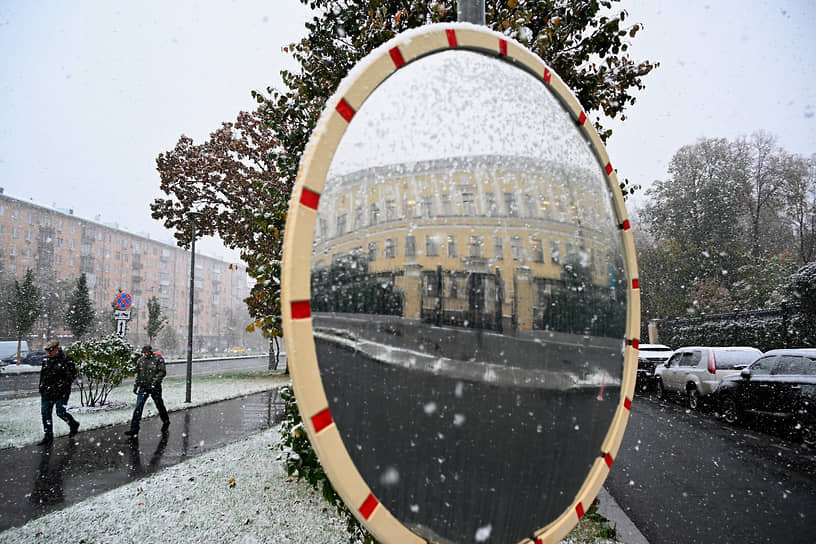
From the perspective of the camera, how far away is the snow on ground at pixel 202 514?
392cm

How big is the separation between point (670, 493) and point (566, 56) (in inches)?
218

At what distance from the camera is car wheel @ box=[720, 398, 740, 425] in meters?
9.71

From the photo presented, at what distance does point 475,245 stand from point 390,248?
206 mm

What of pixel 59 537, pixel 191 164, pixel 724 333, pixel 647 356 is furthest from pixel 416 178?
pixel 724 333

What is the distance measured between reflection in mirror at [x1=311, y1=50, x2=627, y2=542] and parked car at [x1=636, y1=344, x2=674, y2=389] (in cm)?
1472

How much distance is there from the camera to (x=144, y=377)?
8766mm

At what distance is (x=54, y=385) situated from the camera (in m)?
8.20

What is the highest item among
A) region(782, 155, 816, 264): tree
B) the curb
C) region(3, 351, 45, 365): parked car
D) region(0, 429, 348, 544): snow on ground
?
region(782, 155, 816, 264): tree

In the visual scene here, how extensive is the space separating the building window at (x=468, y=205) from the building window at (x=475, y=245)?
57 millimetres

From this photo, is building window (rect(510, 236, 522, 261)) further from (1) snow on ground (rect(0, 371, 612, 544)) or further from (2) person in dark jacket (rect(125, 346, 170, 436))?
(2) person in dark jacket (rect(125, 346, 170, 436))

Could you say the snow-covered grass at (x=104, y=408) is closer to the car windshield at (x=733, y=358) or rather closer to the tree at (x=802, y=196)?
the car windshield at (x=733, y=358)

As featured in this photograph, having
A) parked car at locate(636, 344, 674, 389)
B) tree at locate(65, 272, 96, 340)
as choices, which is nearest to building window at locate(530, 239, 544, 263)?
parked car at locate(636, 344, 674, 389)

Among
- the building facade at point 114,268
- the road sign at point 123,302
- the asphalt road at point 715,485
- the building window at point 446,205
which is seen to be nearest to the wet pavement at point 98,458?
the road sign at point 123,302

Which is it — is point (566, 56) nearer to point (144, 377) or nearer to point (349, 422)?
point (349, 422)
